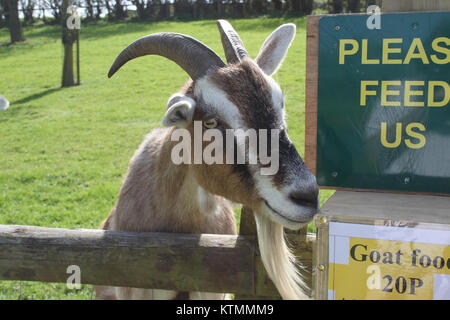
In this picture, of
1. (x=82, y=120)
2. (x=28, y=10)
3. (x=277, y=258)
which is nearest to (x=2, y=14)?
(x=28, y=10)

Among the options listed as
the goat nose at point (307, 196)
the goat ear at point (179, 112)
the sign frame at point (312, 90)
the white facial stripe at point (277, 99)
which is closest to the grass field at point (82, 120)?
the white facial stripe at point (277, 99)

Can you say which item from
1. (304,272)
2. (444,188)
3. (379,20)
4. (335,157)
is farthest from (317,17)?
(304,272)

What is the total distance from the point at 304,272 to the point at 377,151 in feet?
2.19

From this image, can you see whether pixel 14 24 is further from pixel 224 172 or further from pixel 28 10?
pixel 224 172

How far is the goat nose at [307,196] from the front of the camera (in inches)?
75.8

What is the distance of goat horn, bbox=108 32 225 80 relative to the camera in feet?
7.47

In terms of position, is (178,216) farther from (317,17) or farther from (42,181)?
(42,181)

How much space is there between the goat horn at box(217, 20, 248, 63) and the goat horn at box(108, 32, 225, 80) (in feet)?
0.23

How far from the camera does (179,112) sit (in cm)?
215

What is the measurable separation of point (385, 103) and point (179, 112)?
35.7 inches

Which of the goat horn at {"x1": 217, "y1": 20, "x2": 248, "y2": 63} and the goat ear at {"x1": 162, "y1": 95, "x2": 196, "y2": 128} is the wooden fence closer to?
the goat ear at {"x1": 162, "y1": 95, "x2": 196, "y2": 128}

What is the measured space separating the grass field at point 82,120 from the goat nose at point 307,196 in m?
0.71

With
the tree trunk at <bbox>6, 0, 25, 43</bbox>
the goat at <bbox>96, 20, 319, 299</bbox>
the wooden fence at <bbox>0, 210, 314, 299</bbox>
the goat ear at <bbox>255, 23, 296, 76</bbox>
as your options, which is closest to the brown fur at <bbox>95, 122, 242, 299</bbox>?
the goat at <bbox>96, 20, 319, 299</bbox>

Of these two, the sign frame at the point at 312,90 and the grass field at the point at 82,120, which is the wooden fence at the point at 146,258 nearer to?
the sign frame at the point at 312,90
